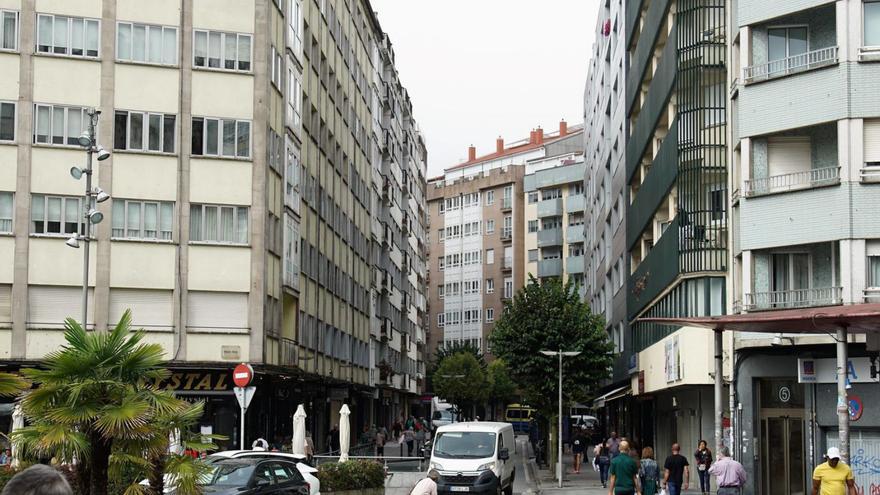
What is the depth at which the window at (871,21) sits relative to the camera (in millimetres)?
30828

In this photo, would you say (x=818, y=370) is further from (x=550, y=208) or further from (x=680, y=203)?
(x=550, y=208)

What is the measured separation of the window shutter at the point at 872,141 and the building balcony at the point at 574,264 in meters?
75.6

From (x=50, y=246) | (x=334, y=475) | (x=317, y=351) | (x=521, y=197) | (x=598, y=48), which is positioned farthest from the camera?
(x=521, y=197)

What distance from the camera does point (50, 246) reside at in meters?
41.9

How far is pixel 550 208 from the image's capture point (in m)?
114

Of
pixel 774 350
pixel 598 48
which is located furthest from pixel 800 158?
pixel 598 48

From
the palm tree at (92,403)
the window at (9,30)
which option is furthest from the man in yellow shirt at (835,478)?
the window at (9,30)

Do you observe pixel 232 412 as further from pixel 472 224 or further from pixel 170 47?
pixel 472 224

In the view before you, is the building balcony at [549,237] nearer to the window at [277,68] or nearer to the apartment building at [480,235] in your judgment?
the apartment building at [480,235]

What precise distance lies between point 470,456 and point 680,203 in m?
10.7

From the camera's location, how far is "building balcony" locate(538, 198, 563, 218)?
4456 inches

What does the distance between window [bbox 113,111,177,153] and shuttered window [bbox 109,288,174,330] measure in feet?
15.8

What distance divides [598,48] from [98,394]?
66884 millimetres

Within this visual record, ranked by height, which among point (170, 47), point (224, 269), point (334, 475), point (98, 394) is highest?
point (170, 47)
